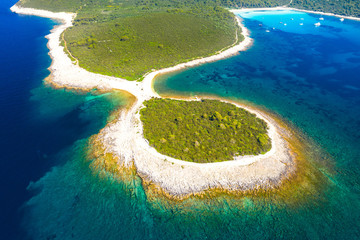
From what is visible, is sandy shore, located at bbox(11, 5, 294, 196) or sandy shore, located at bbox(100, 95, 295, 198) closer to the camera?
sandy shore, located at bbox(100, 95, 295, 198)

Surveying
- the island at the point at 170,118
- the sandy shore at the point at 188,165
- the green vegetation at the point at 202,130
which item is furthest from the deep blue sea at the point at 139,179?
the green vegetation at the point at 202,130

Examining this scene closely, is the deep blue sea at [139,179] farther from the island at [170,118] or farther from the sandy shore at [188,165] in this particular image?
the island at [170,118]

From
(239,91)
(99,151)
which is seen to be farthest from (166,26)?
(99,151)

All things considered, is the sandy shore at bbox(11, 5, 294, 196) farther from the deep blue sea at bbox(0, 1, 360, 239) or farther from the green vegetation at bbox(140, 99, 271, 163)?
the deep blue sea at bbox(0, 1, 360, 239)

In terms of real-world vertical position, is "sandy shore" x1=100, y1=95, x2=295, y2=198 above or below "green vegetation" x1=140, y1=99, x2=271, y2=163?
below

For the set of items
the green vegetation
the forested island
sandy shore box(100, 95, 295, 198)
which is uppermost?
the forested island

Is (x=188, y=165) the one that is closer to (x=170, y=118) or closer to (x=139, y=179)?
(x=139, y=179)

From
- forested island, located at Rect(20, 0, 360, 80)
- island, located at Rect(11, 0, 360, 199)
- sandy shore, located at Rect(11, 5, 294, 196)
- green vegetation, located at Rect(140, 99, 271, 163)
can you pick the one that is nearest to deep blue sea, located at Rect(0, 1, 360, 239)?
sandy shore, located at Rect(11, 5, 294, 196)
